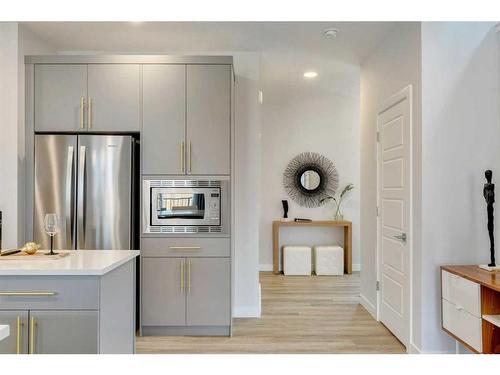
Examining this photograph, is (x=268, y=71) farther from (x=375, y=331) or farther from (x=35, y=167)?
(x=375, y=331)

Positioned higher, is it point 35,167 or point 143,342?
point 35,167

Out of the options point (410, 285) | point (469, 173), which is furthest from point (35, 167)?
point (469, 173)

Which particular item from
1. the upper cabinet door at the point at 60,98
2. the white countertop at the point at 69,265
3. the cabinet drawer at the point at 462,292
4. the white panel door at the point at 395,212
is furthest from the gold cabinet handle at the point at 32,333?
the white panel door at the point at 395,212

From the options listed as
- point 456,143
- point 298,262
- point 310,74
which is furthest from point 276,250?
point 456,143

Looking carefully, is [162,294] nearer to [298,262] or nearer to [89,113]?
[89,113]

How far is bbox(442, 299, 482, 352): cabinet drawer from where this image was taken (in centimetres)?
240

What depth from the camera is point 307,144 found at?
21.6ft

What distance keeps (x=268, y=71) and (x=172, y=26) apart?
163 cm

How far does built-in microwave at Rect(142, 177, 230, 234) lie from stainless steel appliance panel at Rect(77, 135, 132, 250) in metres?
0.18

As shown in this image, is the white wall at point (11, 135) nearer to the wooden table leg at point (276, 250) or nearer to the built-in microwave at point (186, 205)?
the built-in microwave at point (186, 205)

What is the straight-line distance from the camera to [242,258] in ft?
13.3

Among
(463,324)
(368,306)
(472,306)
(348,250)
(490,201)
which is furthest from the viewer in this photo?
(348,250)

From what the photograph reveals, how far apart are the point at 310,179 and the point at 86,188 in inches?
152
